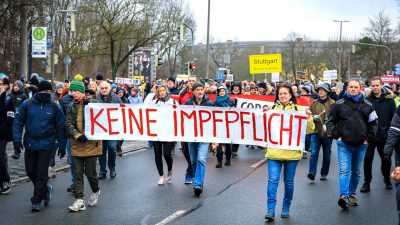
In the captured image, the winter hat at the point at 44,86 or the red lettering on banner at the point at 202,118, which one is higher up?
the winter hat at the point at 44,86

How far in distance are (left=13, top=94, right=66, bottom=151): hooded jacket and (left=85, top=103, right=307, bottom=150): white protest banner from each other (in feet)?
2.10

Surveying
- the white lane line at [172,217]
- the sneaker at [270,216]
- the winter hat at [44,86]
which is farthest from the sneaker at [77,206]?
the sneaker at [270,216]

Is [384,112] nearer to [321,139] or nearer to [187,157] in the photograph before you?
[321,139]

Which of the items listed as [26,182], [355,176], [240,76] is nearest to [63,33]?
[240,76]

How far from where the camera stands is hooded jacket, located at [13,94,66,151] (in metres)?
8.06

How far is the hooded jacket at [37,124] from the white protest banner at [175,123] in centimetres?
64

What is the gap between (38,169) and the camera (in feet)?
26.6

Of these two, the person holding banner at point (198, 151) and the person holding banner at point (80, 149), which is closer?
the person holding banner at point (80, 149)

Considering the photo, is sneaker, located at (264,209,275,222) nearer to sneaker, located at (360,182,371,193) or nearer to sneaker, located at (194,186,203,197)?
sneaker, located at (194,186,203,197)

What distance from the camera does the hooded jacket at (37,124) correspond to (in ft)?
26.5

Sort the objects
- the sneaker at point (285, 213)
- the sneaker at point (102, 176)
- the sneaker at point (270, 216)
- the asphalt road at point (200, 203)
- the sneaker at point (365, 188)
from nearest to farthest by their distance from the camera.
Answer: the sneaker at point (270, 216)
the asphalt road at point (200, 203)
the sneaker at point (285, 213)
the sneaker at point (365, 188)
the sneaker at point (102, 176)

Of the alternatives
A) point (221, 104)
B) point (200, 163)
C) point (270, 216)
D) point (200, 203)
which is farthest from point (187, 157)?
point (270, 216)

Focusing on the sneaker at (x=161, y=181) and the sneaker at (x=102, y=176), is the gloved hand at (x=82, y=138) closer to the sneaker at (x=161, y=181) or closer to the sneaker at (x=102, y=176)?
the sneaker at (x=161, y=181)

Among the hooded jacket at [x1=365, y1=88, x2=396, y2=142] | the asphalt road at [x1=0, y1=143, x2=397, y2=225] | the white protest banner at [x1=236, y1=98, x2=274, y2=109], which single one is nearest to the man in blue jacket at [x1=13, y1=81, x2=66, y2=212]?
the asphalt road at [x1=0, y1=143, x2=397, y2=225]
